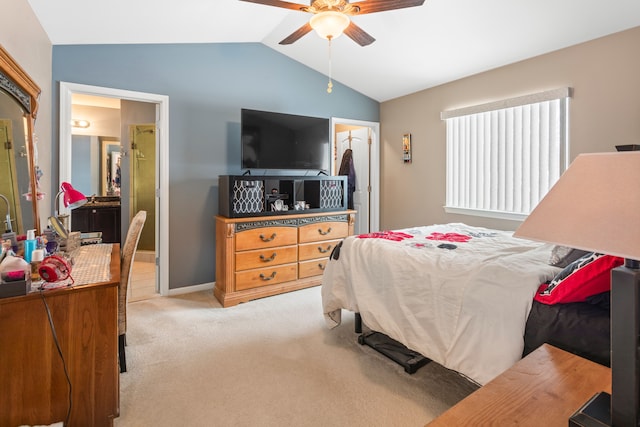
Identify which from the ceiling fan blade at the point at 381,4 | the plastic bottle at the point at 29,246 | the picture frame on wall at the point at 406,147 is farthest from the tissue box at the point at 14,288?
the picture frame on wall at the point at 406,147

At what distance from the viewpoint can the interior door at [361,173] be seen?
530 centimetres

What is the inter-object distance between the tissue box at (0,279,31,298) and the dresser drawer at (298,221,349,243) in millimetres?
2589

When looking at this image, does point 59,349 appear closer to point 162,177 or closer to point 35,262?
point 35,262

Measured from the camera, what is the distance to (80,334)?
157cm

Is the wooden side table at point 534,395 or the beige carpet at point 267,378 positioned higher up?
the wooden side table at point 534,395

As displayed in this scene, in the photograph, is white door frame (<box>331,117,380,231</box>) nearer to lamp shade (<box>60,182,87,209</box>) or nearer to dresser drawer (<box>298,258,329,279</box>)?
dresser drawer (<box>298,258,329,279</box>)

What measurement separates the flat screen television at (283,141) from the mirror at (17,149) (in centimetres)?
184

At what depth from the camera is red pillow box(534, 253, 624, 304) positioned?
1.31 metres

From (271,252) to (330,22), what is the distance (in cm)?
226

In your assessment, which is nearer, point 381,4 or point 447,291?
point 447,291

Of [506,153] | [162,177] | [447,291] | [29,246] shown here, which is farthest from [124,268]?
[506,153]

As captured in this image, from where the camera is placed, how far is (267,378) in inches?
83.7

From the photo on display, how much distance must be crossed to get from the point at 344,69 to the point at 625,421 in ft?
14.3

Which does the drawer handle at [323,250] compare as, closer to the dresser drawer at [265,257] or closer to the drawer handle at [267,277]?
the dresser drawer at [265,257]
